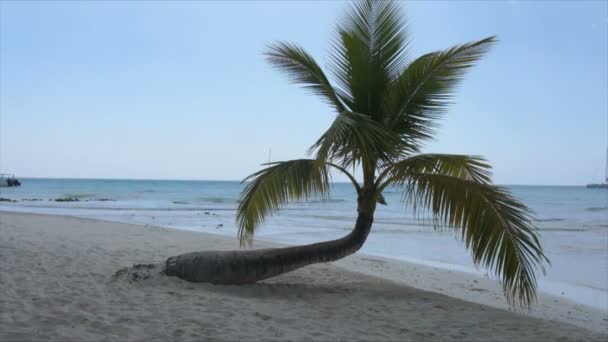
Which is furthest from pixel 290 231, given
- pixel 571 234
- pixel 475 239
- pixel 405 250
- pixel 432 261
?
pixel 475 239

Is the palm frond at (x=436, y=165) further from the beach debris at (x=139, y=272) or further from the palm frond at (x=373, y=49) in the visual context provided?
the beach debris at (x=139, y=272)

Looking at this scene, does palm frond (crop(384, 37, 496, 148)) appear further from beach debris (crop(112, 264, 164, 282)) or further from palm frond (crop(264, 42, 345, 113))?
beach debris (crop(112, 264, 164, 282))

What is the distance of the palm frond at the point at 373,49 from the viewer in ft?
21.0

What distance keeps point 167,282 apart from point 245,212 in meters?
1.34

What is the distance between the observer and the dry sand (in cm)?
405

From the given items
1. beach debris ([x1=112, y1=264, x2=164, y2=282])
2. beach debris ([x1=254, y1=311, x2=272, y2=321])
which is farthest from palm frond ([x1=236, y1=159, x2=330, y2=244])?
beach debris ([x1=254, y1=311, x2=272, y2=321])

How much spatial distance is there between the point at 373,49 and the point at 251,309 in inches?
149

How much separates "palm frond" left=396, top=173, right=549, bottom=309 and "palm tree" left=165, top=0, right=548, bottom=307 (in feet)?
0.04

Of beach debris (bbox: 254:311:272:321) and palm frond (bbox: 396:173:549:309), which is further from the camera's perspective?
palm frond (bbox: 396:173:549:309)

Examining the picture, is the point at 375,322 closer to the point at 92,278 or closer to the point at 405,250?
the point at 92,278

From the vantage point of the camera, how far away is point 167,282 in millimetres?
5812

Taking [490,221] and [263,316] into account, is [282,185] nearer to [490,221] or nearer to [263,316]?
[263,316]

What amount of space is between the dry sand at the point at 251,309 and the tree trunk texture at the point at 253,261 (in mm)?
176

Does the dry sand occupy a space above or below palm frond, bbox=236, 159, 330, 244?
below
